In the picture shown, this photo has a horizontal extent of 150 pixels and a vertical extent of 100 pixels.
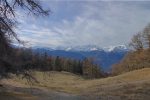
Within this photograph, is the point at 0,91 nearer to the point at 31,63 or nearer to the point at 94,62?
the point at 31,63

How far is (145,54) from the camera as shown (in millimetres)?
103250

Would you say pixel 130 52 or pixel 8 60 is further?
pixel 130 52

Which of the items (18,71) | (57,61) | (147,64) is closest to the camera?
(18,71)

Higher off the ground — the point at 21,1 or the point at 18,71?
the point at 21,1

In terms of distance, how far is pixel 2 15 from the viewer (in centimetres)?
1988

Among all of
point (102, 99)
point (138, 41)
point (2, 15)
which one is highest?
point (138, 41)

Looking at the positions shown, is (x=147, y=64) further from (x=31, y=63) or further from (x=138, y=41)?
(x=31, y=63)

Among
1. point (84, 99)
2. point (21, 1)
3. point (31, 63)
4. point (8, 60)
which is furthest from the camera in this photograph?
point (84, 99)

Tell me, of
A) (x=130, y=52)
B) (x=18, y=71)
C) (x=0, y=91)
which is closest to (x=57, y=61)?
(x=130, y=52)

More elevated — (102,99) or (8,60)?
(8,60)

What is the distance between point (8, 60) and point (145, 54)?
82621mm

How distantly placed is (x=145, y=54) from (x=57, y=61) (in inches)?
1427

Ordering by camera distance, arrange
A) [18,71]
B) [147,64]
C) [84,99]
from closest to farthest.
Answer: [18,71] < [84,99] < [147,64]

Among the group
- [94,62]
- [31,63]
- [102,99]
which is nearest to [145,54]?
[94,62]
